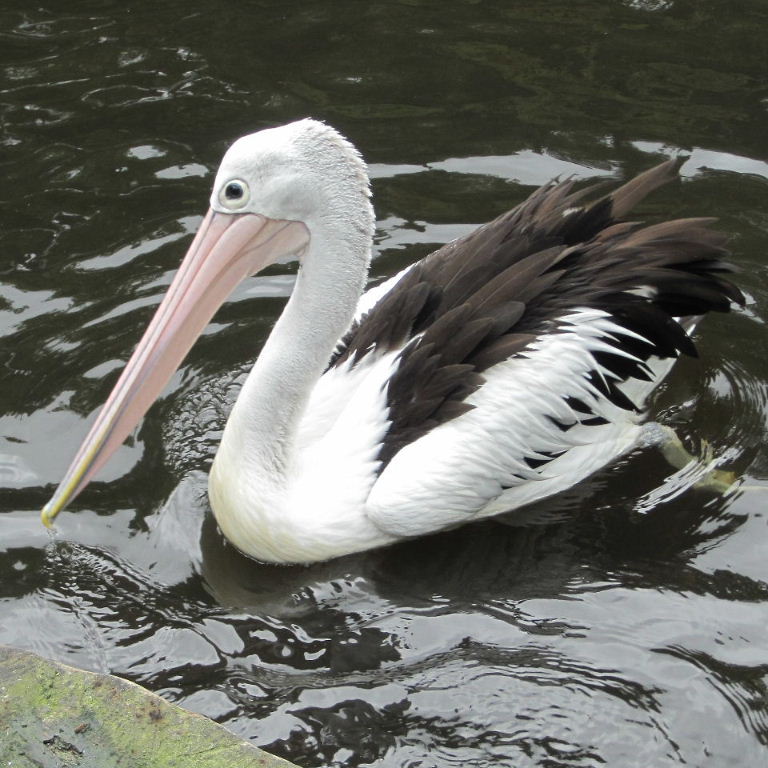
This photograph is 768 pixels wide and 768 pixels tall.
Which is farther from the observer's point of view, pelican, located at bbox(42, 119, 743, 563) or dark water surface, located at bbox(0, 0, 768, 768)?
pelican, located at bbox(42, 119, 743, 563)

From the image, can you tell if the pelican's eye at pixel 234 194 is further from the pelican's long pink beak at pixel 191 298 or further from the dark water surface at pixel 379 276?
the dark water surface at pixel 379 276

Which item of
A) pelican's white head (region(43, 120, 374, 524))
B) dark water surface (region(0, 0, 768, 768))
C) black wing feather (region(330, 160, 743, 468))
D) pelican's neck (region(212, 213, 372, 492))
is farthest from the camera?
black wing feather (region(330, 160, 743, 468))

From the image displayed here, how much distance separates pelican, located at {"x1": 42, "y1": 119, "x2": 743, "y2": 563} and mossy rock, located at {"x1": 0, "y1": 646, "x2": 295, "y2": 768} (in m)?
1.00

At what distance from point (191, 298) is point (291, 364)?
0.45 meters

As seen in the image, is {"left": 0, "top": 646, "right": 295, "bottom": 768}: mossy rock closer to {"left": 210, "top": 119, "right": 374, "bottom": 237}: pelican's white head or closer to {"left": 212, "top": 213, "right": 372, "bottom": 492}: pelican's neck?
{"left": 212, "top": 213, "right": 372, "bottom": 492}: pelican's neck

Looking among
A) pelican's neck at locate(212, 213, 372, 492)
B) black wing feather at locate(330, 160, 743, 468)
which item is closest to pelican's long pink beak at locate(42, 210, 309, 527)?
pelican's neck at locate(212, 213, 372, 492)

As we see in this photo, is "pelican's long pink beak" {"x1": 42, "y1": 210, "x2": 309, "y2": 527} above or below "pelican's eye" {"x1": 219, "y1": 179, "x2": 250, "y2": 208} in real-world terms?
below

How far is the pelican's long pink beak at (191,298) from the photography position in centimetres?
433

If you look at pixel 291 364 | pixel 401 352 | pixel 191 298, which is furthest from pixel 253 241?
pixel 401 352

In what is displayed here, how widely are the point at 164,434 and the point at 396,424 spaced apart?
3.84 ft

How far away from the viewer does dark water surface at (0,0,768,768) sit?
4.16 metres

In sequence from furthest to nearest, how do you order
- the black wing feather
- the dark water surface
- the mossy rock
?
the black wing feather, the dark water surface, the mossy rock

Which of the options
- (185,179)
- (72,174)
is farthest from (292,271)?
(72,174)

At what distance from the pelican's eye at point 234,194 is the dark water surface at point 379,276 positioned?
1.30 meters
